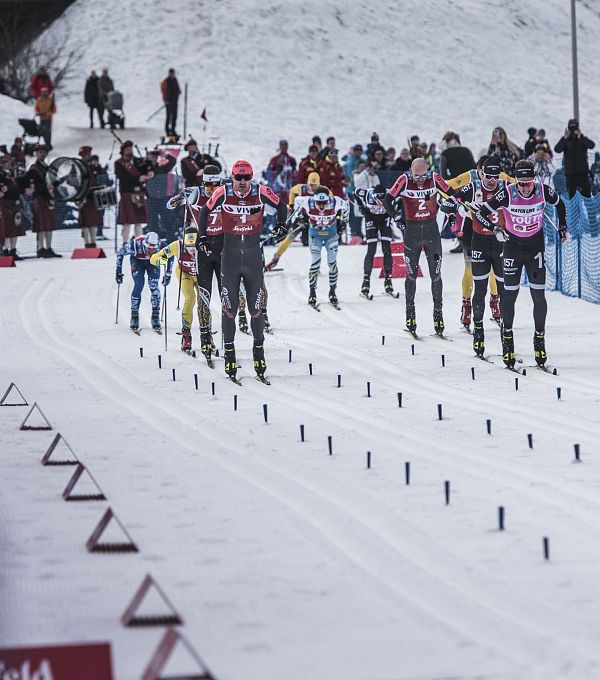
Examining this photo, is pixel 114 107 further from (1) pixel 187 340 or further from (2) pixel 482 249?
(2) pixel 482 249

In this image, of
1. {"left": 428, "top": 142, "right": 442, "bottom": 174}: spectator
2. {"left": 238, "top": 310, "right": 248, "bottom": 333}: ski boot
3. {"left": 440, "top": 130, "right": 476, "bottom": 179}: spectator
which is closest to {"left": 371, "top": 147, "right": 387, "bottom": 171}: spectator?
{"left": 428, "top": 142, "right": 442, "bottom": 174}: spectator

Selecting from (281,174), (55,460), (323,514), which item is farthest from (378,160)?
(323,514)

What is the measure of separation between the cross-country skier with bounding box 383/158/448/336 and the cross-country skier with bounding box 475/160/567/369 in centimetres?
238

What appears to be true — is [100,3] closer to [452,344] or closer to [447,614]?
[452,344]

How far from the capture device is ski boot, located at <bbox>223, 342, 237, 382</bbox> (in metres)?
13.8

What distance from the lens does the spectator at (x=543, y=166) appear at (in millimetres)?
24797

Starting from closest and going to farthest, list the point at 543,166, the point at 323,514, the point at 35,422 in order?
the point at 323,514 → the point at 35,422 → the point at 543,166

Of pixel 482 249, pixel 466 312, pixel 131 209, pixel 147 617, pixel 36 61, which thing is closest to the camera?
pixel 147 617

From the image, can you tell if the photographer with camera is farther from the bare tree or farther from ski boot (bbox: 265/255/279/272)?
the bare tree

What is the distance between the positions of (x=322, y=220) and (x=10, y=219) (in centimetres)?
740

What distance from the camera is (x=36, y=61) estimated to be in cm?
4656

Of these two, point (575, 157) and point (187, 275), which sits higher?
point (575, 157)

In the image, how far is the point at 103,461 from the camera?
9.83 meters

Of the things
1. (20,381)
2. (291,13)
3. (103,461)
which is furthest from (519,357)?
(291,13)
